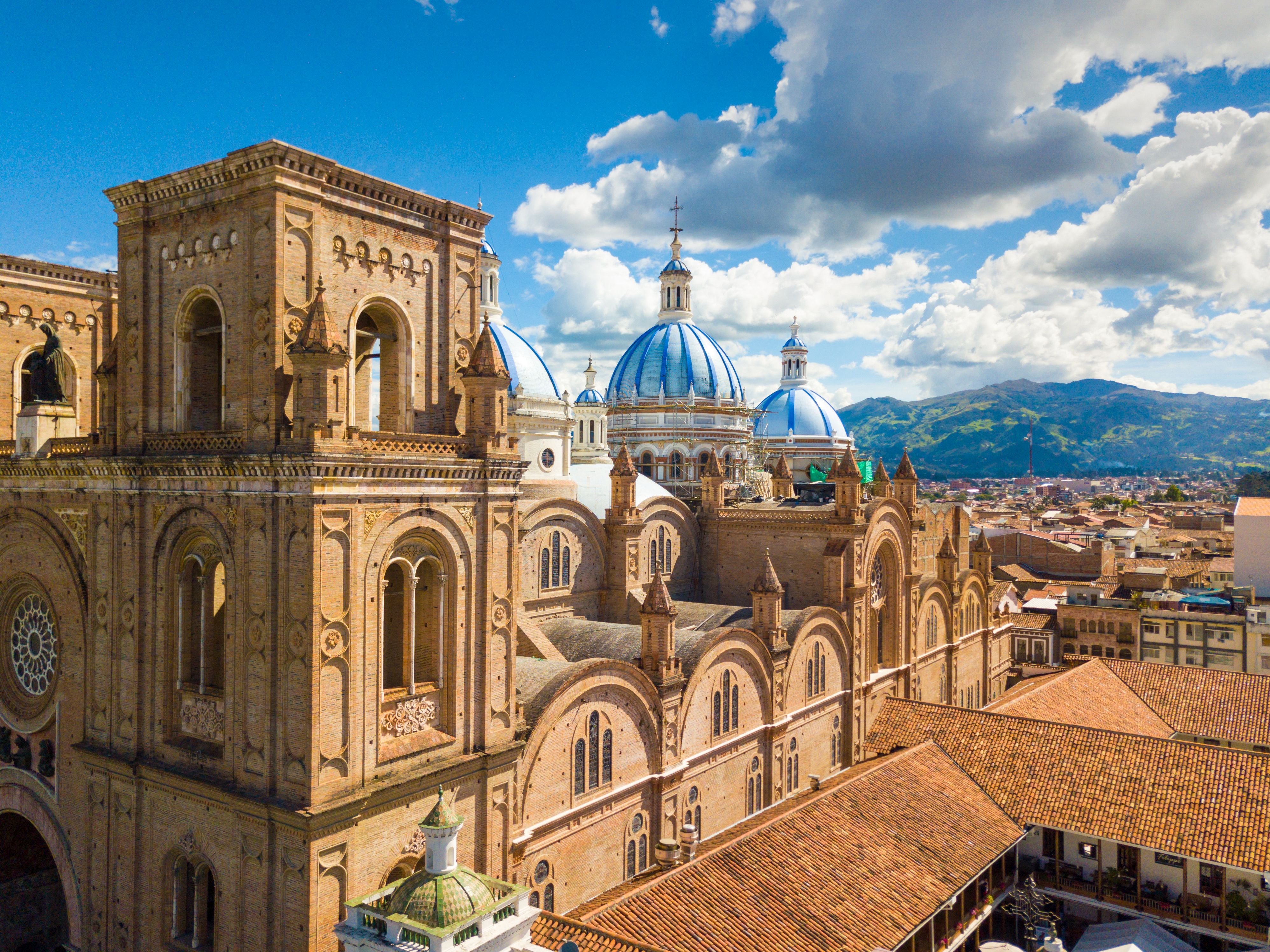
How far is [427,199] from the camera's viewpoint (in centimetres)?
1969

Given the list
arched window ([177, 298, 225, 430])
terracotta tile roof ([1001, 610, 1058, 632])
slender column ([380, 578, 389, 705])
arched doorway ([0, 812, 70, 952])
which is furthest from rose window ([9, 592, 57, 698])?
terracotta tile roof ([1001, 610, 1058, 632])

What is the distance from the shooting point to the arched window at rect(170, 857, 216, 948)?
18203 millimetres

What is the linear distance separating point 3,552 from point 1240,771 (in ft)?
122

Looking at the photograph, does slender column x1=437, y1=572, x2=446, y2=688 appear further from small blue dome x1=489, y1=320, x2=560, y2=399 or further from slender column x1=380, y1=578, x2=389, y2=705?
small blue dome x1=489, y1=320, x2=560, y2=399

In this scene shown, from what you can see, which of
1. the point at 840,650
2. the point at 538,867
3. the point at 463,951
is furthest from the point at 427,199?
the point at 840,650

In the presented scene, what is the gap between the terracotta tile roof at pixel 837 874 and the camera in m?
20.0

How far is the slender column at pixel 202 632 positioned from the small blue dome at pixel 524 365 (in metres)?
20.5

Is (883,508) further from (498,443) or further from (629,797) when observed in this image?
(498,443)

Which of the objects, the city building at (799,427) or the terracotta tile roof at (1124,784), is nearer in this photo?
the terracotta tile roof at (1124,784)

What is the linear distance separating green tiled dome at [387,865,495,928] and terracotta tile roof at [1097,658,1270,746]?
35727 mm

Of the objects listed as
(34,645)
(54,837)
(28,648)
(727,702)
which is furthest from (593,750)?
(28,648)

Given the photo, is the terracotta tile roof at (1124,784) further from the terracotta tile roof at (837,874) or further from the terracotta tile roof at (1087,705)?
the terracotta tile roof at (1087,705)

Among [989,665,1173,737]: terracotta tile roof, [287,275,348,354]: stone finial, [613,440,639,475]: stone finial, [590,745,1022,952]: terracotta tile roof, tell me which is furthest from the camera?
[989,665,1173,737]: terracotta tile roof

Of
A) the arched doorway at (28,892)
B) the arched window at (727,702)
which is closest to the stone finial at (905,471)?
the arched window at (727,702)
